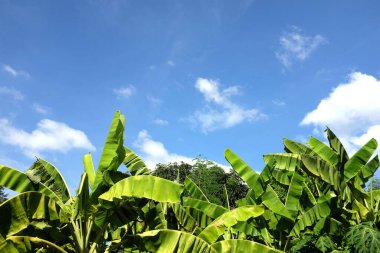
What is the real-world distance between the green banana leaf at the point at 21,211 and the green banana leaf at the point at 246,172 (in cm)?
498

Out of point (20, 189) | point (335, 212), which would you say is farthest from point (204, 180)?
point (20, 189)

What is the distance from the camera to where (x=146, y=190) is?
282 inches

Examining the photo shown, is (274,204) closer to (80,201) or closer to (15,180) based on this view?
(80,201)

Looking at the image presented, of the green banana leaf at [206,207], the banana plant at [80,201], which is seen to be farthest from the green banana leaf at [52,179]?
the green banana leaf at [206,207]

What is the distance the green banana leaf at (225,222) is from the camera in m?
8.33

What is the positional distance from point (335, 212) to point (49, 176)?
7.32m

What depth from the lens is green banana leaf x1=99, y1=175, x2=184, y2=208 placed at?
7105 millimetres

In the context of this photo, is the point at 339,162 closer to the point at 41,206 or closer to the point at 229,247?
the point at 229,247

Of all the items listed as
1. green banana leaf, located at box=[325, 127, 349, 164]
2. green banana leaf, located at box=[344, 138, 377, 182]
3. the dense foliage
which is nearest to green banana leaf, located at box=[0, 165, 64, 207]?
green banana leaf, located at box=[325, 127, 349, 164]

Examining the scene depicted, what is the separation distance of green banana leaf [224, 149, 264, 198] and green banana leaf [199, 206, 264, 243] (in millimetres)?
1075

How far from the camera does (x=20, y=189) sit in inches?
317

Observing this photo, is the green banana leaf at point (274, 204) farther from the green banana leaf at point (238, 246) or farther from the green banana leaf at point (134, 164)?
the green banana leaf at point (134, 164)

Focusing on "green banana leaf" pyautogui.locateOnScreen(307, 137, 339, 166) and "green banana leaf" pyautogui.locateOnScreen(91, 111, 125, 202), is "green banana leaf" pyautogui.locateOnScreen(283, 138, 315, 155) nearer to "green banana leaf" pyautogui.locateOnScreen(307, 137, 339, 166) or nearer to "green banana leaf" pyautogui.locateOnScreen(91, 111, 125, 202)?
"green banana leaf" pyautogui.locateOnScreen(307, 137, 339, 166)

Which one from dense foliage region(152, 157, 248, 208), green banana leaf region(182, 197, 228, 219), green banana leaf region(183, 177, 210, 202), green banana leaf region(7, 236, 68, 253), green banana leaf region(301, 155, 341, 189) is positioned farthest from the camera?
A: dense foliage region(152, 157, 248, 208)
